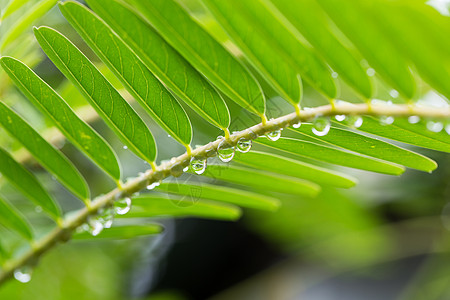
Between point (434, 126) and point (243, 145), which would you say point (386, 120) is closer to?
point (434, 126)

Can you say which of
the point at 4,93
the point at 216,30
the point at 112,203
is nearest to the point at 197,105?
the point at 112,203

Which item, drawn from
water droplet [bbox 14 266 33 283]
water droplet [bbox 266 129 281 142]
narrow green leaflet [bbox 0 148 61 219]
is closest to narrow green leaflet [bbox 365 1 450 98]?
water droplet [bbox 266 129 281 142]

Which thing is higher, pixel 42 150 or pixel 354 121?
pixel 354 121

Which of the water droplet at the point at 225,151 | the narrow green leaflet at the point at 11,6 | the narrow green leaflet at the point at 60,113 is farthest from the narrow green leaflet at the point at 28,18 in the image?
the water droplet at the point at 225,151

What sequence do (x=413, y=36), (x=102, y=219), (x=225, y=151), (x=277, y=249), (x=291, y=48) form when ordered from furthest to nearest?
(x=277, y=249) → (x=102, y=219) → (x=225, y=151) → (x=291, y=48) → (x=413, y=36)

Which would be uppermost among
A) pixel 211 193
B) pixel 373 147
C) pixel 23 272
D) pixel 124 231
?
pixel 373 147

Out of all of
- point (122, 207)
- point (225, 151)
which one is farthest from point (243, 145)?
point (122, 207)
